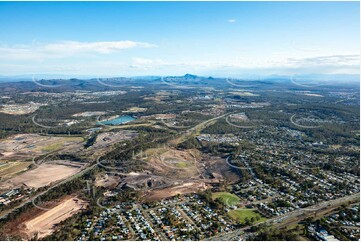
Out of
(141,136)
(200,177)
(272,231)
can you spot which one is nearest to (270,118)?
(141,136)

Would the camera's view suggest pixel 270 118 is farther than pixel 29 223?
Yes

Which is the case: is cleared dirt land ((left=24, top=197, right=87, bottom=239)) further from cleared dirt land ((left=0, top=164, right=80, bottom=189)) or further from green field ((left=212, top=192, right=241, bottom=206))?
green field ((left=212, top=192, right=241, bottom=206))

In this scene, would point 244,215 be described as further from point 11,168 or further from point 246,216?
point 11,168

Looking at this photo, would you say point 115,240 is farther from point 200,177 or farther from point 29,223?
point 200,177

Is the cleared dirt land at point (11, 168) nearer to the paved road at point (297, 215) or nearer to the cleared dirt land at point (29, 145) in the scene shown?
the cleared dirt land at point (29, 145)

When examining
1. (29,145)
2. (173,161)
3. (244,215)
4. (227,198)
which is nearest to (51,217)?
(227,198)

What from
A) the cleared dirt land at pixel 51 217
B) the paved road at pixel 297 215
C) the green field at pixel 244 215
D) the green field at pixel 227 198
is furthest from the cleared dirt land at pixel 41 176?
the paved road at pixel 297 215
